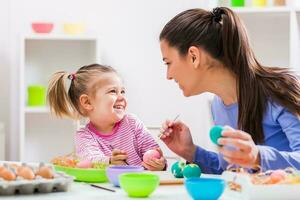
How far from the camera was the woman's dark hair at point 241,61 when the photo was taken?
1.95m

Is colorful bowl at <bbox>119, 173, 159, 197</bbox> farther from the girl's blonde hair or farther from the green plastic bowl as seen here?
the girl's blonde hair

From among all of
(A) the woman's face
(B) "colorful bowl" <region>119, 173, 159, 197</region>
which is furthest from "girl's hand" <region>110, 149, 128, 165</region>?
(B) "colorful bowl" <region>119, 173, 159, 197</region>

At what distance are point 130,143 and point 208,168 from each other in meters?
0.43

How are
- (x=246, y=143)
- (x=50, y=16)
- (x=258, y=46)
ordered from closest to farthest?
(x=246, y=143) < (x=258, y=46) < (x=50, y=16)

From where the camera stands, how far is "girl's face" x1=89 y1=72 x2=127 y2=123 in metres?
2.44

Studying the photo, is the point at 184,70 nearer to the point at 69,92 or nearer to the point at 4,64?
the point at 69,92

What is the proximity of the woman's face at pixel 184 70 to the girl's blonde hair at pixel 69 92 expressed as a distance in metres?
0.45

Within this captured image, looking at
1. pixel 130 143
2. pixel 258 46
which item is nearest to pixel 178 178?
pixel 130 143

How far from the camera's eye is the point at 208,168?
2.09 metres

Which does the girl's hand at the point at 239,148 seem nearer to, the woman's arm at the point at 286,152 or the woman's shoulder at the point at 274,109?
the woman's arm at the point at 286,152

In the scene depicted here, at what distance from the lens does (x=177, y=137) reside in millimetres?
2029

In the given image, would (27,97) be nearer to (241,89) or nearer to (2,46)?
(2,46)

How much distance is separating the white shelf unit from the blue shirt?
191 cm

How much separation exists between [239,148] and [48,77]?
2734 millimetres
